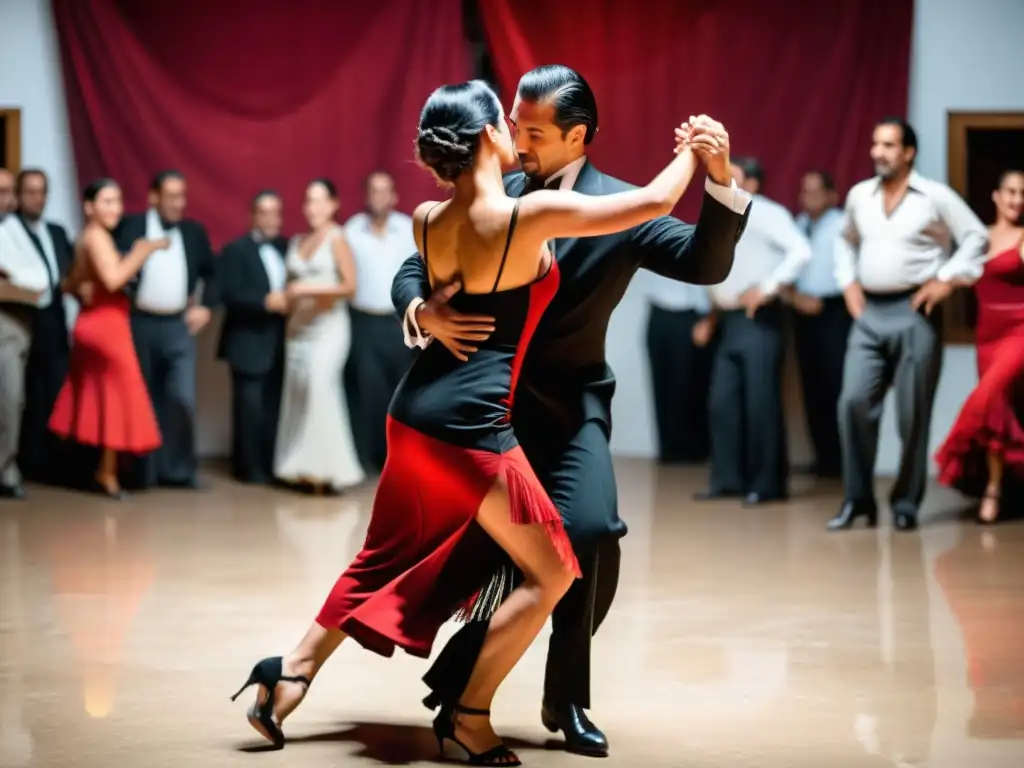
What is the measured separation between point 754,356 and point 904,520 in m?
1.10

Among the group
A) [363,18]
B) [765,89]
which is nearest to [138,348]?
[363,18]

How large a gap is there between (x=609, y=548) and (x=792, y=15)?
4.96 metres

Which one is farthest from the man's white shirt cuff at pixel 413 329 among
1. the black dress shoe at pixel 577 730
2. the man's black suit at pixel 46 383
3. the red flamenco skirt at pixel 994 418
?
the man's black suit at pixel 46 383

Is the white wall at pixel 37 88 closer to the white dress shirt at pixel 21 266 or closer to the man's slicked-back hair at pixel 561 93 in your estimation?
the white dress shirt at pixel 21 266

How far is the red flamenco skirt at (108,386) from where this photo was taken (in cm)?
731

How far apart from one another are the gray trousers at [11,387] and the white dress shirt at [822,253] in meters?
3.72

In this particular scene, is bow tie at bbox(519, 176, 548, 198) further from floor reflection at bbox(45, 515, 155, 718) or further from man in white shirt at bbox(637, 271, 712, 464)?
man in white shirt at bbox(637, 271, 712, 464)

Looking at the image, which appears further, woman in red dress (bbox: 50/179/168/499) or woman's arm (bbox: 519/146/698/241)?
woman in red dress (bbox: 50/179/168/499)

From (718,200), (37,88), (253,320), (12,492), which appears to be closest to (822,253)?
(253,320)

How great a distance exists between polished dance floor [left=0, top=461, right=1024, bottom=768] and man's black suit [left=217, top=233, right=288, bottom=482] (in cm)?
103

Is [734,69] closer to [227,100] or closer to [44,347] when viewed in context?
[227,100]

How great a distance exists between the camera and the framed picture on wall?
25.7 feet

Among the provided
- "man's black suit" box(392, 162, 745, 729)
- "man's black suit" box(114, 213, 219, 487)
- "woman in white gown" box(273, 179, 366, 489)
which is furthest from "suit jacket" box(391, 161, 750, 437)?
"man's black suit" box(114, 213, 219, 487)

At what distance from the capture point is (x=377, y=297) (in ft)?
25.7
